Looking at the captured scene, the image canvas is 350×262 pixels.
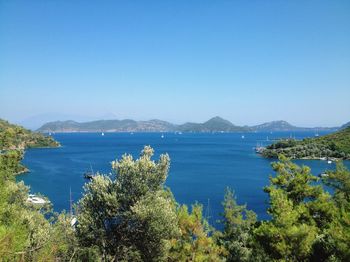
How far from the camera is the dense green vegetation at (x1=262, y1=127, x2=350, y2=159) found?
12197 cm

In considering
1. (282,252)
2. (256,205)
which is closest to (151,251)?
(282,252)

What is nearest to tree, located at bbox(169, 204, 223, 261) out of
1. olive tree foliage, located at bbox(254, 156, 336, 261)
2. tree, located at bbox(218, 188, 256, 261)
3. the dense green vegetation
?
olive tree foliage, located at bbox(254, 156, 336, 261)

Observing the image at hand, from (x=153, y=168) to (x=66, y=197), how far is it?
178ft

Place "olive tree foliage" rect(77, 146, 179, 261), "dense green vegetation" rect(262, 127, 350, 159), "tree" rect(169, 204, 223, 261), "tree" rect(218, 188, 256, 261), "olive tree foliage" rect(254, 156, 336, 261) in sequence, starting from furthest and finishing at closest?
"dense green vegetation" rect(262, 127, 350, 159)
"tree" rect(218, 188, 256, 261)
"tree" rect(169, 204, 223, 261)
"olive tree foliage" rect(254, 156, 336, 261)
"olive tree foliage" rect(77, 146, 179, 261)

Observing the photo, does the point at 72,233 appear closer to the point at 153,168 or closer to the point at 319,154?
the point at 153,168

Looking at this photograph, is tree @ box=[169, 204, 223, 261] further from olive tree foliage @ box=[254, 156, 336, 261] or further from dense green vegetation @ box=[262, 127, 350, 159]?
dense green vegetation @ box=[262, 127, 350, 159]

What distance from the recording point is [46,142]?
174500 millimetres

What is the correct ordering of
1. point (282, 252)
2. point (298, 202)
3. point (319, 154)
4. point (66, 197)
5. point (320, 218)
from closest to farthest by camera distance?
point (282, 252) → point (320, 218) → point (298, 202) → point (66, 197) → point (319, 154)

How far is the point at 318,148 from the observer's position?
12962 cm

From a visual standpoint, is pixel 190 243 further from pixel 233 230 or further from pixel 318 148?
pixel 318 148

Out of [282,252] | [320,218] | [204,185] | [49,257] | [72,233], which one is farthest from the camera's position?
[204,185]

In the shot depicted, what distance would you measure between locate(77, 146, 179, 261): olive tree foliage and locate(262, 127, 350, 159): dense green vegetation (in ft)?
363

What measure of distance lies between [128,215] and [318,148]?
128 metres

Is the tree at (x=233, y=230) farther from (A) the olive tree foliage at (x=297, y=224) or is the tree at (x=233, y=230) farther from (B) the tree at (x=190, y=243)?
(A) the olive tree foliage at (x=297, y=224)
